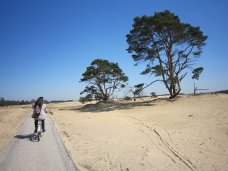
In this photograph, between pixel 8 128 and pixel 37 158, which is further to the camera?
pixel 8 128

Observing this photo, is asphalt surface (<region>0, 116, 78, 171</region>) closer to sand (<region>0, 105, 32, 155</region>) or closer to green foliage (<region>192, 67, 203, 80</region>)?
sand (<region>0, 105, 32, 155</region>)

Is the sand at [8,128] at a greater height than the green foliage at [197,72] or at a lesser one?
A: lesser

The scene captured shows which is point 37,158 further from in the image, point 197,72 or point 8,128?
point 197,72

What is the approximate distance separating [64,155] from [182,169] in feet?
11.1

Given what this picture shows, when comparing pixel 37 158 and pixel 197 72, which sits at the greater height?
pixel 197 72

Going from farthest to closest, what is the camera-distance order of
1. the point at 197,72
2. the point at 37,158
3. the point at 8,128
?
the point at 197,72
the point at 8,128
the point at 37,158

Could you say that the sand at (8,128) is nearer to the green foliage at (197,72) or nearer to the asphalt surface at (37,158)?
the asphalt surface at (37,158)

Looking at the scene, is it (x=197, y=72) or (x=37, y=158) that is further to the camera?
(x=197, y=72)

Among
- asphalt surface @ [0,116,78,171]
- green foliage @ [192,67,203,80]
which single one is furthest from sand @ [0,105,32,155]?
green foliage @ [192,67,203,80]

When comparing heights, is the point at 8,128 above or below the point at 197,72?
below

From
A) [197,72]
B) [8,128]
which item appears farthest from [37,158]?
[197,72]

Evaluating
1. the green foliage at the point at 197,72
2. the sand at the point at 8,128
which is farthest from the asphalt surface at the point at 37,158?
the green foliage at the point at 197,72

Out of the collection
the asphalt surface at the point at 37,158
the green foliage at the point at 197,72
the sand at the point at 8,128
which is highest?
the green foliage at the point at 197,72

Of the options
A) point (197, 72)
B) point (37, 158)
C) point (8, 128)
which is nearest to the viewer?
point (37, 158)
